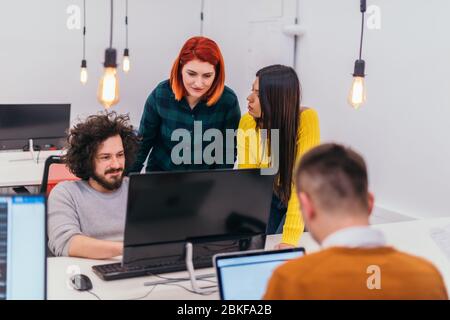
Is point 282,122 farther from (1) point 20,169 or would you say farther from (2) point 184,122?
(1) point 20,169

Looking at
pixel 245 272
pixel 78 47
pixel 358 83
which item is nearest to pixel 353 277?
pixel 245 272

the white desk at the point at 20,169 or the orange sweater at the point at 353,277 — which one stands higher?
the orange sweater at the point at 353,277

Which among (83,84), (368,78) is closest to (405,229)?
(368,78)

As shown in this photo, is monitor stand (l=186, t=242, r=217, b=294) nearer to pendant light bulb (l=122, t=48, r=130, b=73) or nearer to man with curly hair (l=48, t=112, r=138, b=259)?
man with curly hair (l=48, t=112, r=138, b=259)

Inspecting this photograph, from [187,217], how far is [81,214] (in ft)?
2.03

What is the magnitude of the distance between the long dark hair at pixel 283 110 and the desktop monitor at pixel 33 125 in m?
2.56

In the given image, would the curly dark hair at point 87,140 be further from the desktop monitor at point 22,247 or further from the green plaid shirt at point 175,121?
the desktop monitor at point 22,247

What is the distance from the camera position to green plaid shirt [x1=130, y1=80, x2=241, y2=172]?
3.00 metres

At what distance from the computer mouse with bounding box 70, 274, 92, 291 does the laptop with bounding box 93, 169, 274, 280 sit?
9cm

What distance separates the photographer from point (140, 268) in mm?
2133

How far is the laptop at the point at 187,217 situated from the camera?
1914mm

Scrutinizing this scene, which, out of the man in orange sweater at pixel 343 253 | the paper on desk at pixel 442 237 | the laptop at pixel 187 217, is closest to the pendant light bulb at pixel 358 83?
the laptop at pixel 187 217

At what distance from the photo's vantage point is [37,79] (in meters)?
6.11
